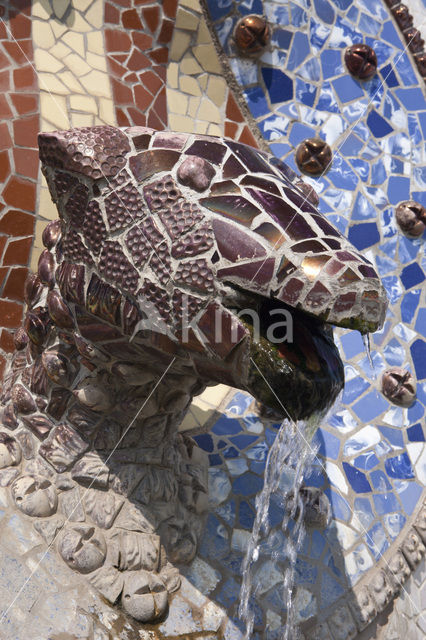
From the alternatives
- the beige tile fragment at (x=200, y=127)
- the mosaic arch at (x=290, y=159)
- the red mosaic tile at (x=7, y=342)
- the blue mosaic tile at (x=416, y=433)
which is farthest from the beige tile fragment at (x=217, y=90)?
the blue mosaic tile at (x=416, y=433)

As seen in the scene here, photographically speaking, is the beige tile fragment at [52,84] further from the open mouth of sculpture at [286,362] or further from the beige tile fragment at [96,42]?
the open mouth of sculpture at [286,362]

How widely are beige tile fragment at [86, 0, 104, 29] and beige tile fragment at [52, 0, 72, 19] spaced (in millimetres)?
76

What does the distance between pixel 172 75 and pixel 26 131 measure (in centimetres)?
61

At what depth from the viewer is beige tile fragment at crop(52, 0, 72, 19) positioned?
2832mm

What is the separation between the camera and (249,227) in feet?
6.33

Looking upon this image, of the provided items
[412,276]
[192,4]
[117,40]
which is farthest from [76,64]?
[412,276]


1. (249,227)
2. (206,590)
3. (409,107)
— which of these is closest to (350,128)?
(409,107)

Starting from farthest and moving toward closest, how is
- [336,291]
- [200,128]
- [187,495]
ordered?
[200,128] → [187,495] → [336,291]

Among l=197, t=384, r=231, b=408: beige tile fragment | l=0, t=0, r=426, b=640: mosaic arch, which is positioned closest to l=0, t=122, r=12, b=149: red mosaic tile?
l=0, t=0, r=426, b=640: mosaic arch

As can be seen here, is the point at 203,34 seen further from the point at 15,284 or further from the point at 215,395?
the point at 215,395

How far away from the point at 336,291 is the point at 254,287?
184 mm

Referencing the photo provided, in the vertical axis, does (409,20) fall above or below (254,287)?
above

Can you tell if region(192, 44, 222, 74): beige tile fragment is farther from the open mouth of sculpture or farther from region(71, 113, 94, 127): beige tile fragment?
the open mouth of sculpture

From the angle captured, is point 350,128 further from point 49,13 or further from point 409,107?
point 49,13
